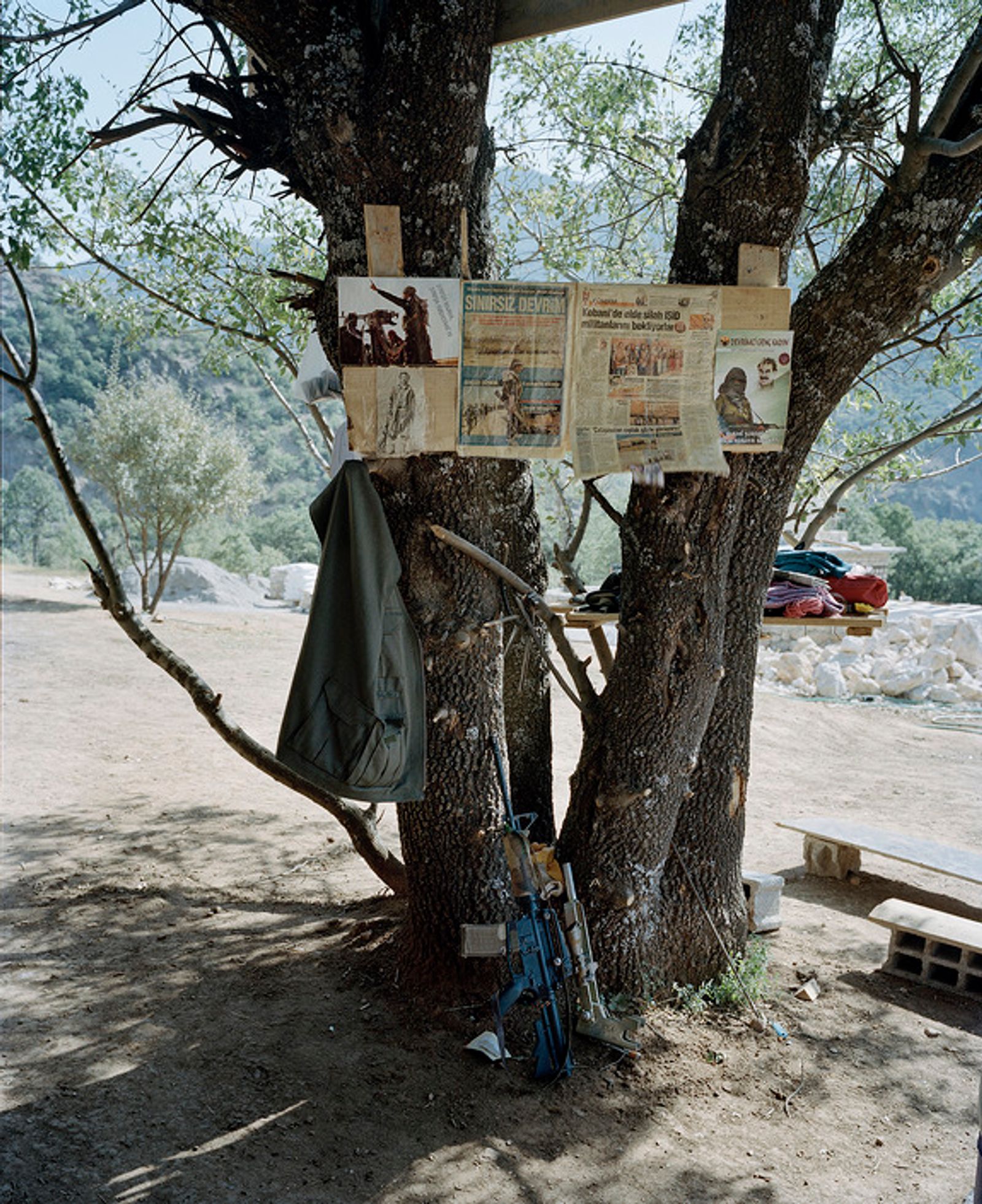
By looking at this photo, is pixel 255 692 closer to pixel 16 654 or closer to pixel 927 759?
pixel 16 654

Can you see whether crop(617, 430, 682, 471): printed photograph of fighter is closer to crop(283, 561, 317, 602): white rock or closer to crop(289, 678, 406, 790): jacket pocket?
crop(289, 678, 406, 790): jacket pocket

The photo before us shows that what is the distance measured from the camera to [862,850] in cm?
544

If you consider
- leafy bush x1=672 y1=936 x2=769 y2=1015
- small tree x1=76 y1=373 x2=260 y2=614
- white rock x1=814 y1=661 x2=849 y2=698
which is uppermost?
small tree x1=76 y1=373 x2=260 y2=614

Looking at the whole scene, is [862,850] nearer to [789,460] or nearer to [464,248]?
[789,460]

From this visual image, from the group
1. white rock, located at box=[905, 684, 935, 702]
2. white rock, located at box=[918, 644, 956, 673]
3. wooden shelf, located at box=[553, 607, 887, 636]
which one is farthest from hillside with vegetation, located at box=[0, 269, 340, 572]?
wooden shelf, located at box=[553, 607, 887, 636]

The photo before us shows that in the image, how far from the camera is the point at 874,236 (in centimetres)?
324

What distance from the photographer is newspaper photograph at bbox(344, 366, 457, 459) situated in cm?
299

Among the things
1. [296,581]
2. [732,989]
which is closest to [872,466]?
[732,989]

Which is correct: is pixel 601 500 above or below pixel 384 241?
below

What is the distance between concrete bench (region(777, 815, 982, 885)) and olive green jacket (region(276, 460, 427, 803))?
313cm

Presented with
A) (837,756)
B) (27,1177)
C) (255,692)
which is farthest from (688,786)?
(255,692)

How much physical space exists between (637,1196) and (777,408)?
2.23 m

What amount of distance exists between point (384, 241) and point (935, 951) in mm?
3438

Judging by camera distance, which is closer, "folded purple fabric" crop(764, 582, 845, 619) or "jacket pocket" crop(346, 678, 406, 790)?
"jacket pocket" crop(346, 678, 406, 790)
